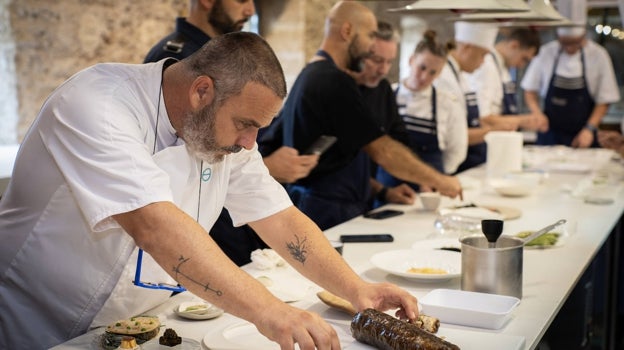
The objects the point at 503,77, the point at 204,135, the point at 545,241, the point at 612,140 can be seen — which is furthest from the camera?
the point at 503,77

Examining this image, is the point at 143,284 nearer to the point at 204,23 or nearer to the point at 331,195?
the point at 204,23

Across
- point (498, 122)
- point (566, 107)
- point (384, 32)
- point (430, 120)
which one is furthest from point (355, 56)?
point (566, 107)

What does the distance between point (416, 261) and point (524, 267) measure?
1.21 ft

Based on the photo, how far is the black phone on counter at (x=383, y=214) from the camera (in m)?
3.56

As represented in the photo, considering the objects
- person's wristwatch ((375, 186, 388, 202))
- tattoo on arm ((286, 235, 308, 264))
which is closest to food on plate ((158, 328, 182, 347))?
tattoo on arm ((286, 235, 308, 264))

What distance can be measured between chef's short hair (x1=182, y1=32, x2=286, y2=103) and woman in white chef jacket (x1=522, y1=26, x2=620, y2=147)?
601 cm

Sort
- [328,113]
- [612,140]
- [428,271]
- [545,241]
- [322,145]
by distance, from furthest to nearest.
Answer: [612,140] < [328,113] < [322,145] < [545,241] < [428,271]

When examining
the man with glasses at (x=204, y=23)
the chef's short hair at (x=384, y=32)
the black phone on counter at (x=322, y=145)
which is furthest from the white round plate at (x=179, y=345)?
the chef's short hair at (x=384, y=32)

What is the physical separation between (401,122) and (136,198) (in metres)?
3.24

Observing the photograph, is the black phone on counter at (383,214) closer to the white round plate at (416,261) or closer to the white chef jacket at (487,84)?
the white round plate at (416,261)

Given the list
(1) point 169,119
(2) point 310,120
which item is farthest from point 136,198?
(2) point 310,120

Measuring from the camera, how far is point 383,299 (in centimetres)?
201

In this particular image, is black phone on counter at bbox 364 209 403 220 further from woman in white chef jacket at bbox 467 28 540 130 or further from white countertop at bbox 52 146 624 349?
woman in white chef jacket at bbox 467 28 540 130

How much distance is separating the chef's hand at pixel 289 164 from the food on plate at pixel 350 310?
138 centimetres
